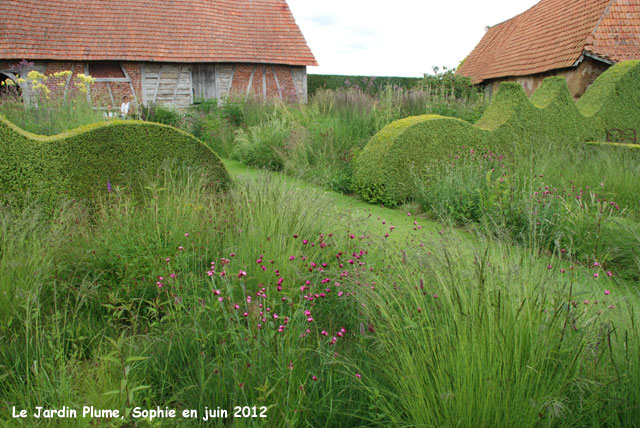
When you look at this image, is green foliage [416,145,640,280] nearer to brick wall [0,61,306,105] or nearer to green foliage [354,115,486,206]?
green foliage [354,115,486,206]

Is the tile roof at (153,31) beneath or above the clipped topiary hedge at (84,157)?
above

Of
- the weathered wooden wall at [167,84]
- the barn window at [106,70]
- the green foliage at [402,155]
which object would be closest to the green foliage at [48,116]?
the green foliage at [402,155]

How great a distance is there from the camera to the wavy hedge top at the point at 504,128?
25.4 feet

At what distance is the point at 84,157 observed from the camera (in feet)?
17.6

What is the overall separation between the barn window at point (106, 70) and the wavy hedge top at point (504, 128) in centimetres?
1340

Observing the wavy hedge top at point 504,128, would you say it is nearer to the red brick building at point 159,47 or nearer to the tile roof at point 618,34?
the tile roof at point 618,34

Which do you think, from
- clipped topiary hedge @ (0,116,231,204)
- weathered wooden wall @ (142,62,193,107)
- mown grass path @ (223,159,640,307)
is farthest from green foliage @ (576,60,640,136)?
weathered wooden wall @ (142,62,193,107)

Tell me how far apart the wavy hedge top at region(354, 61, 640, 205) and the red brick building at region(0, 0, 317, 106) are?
38.9 feet

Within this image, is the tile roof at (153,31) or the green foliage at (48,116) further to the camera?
the tile roof at (153,31)

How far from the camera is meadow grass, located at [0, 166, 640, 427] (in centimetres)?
221

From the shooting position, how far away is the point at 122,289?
3758 millimetres

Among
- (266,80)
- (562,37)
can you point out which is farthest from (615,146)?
(266,80)

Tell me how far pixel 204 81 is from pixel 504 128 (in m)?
14.0

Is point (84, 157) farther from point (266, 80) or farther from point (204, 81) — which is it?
point (266, 80)
